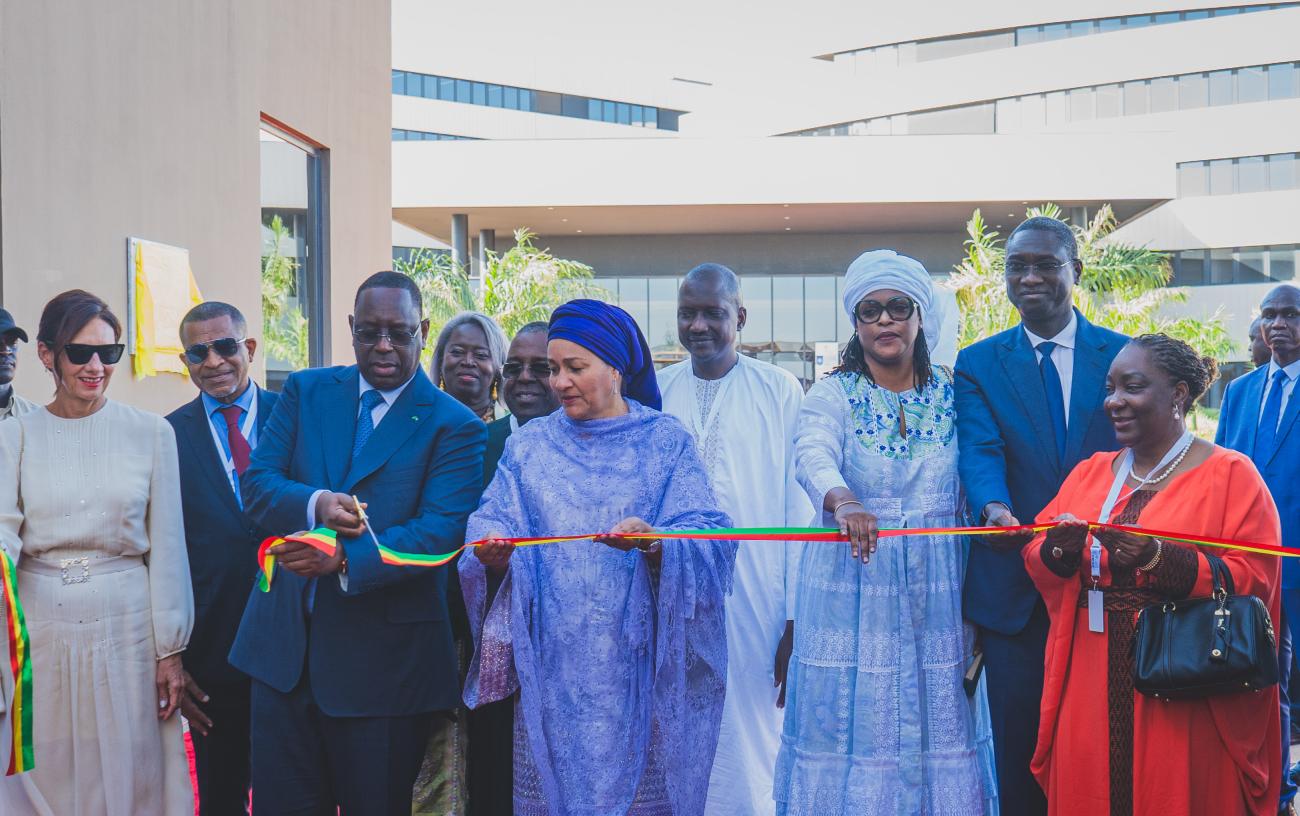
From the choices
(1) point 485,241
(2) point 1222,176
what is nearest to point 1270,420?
(1) point 485,241

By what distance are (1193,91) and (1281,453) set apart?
4114cm

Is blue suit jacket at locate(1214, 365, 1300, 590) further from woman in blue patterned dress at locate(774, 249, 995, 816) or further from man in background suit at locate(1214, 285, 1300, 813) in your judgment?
woman in blue patterned dress at locate(774, 249, 995, 816)

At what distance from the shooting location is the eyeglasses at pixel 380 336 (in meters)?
4.16

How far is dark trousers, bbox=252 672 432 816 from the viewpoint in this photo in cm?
397

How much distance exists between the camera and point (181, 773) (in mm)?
4504

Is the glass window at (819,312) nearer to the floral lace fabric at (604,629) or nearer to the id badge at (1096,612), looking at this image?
the id badge at (1096,612)

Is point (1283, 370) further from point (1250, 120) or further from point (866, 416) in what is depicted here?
point (1250, 120)

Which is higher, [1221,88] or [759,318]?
[1221,88]

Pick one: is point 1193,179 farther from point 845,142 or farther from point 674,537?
point 674,537

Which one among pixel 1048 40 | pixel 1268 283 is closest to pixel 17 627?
pixel 1268 283

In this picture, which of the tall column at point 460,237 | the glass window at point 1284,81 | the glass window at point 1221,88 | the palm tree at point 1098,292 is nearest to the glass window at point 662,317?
the tall column at point 460,237

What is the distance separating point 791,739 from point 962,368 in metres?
1.58

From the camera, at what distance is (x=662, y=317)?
33750 mm

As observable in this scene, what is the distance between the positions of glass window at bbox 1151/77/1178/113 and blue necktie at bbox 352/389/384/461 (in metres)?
45.6
